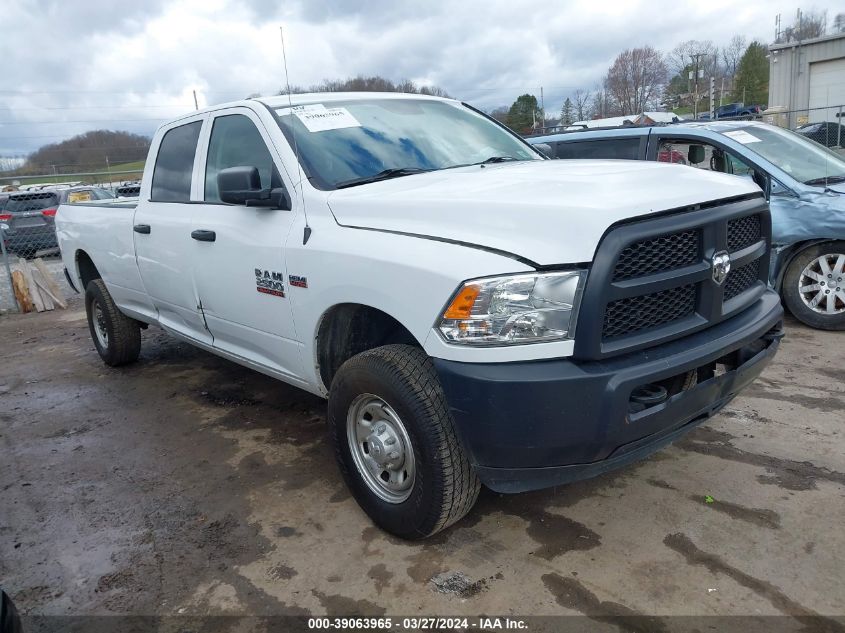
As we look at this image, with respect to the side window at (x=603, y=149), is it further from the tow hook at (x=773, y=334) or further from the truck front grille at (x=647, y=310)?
the truck front grille at (x=647, y=310)

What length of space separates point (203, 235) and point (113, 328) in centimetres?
246

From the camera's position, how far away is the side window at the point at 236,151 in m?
3.53

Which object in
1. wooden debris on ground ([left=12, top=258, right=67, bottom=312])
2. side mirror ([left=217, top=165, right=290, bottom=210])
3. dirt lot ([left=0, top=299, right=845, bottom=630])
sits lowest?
dirt lot ([left=0, top=299, right=845, bottom=630])

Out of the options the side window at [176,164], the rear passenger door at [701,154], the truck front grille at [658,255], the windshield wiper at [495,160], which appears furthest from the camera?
the rear passenger door at [701,154]

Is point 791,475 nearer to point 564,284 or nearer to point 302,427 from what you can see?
point 564,284

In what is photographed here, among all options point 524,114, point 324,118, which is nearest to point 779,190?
point 324,118

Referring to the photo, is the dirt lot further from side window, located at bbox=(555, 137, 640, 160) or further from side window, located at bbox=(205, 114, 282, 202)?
side window, located at bbox=(555, 137, 640, 160)

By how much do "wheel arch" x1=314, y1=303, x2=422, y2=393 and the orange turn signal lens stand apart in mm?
645

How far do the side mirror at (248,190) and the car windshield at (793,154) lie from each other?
469 centimetres

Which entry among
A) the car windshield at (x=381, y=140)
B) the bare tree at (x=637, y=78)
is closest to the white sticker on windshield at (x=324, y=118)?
the car windshield at (x=381, y=140)

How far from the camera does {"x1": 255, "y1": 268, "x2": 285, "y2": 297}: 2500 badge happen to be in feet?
10.8

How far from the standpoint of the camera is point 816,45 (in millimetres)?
32156

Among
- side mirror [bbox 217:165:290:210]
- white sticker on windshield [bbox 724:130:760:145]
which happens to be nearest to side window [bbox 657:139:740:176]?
white sticker on windshield [bbox 724:130:760:145]

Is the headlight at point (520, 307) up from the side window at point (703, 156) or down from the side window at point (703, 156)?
down
